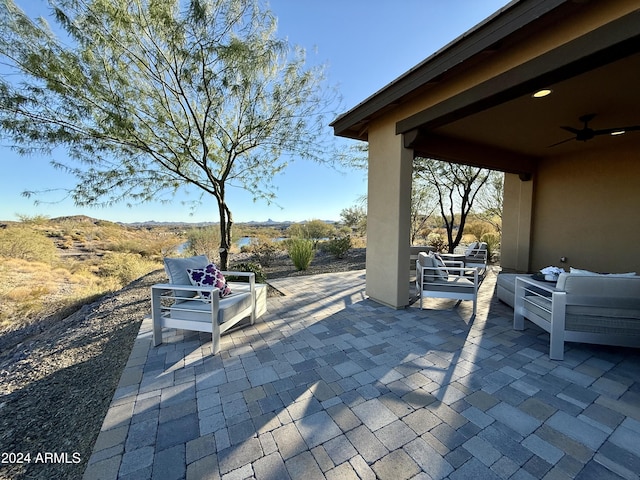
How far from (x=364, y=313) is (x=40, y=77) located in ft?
16.8

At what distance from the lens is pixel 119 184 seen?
434 cm

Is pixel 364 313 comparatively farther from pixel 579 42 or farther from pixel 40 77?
pixel 40 77

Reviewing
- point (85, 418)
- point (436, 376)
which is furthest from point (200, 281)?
point (436, 376)

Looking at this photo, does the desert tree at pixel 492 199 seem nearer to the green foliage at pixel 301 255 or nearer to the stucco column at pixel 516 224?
the stucco column at pixel 516 224

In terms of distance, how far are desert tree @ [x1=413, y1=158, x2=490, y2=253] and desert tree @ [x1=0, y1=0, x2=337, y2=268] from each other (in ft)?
13.5

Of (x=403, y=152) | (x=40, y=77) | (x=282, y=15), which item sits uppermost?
(x=282, y=15)

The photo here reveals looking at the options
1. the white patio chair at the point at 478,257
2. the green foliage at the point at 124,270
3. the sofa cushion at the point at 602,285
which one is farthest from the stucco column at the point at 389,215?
the green foliage at the point at 124,270

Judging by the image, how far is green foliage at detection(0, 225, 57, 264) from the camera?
8.77 m


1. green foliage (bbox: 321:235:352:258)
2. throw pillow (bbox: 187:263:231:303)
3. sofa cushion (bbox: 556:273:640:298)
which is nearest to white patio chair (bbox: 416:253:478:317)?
sofa cushion (bbox: 556:273:640:298)

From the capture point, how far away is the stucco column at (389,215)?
149 inches

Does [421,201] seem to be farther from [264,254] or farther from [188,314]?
[188,314]

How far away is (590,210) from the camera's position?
5562mm

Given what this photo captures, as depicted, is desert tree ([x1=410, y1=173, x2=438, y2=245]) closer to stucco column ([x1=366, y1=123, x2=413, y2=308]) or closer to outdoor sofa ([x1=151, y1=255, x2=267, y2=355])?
stucco column ([x1=366, y1=123, x2=413, y2=308])

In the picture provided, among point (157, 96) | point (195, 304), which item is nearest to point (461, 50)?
point (195, 304)
